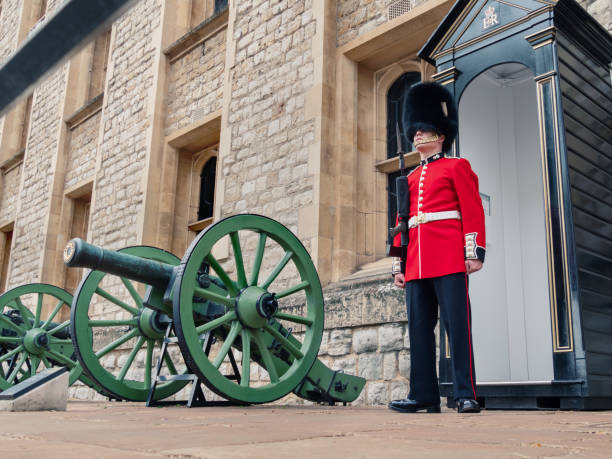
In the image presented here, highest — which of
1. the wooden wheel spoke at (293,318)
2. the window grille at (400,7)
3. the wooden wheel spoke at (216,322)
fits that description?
the window grille at (400,7)

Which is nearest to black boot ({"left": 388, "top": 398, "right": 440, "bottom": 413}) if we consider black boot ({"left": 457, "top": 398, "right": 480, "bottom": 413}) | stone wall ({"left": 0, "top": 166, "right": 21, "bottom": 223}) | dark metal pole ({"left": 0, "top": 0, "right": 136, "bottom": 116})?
black boot ({"left": 457, "top": 398, "right": 480, "bottom": 413})

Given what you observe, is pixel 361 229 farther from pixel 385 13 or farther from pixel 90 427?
pixel 90 427

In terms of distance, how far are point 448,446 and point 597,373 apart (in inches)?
80.7

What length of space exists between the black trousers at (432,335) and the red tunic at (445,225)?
0.07 meters

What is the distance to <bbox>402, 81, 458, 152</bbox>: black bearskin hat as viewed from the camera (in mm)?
3537

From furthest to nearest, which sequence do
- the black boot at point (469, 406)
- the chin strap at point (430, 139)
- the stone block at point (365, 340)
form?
1. the stone block at point (365, 340)
2. the chin strap at point (430, 139)
3. the black boot at point (469, 406)

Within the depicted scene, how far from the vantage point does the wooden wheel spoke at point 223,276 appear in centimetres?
357

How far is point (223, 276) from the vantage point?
3.62m

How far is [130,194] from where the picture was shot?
28.8 feet

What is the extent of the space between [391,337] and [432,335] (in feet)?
4.65

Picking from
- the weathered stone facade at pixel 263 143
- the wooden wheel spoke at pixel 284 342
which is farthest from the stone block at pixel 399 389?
the wooden wheel spoke at pixel 284 342

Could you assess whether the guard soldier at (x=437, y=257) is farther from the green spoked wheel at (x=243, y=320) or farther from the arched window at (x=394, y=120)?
the arched window at (x=394, y=120)

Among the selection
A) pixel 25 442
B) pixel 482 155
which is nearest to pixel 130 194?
pixel 482 155

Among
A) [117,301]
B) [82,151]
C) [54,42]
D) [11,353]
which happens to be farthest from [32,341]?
[54,42]
